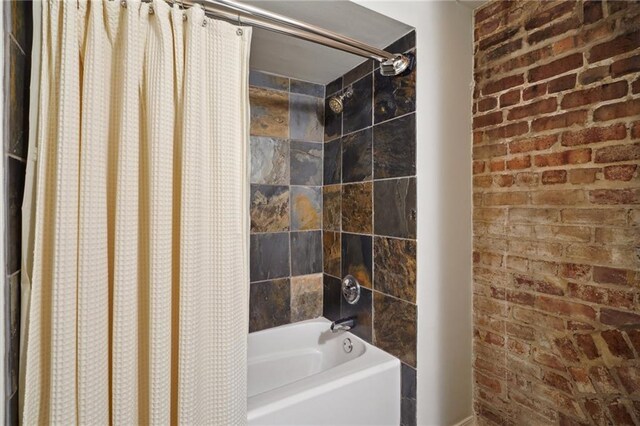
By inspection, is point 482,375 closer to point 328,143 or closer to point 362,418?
point 362,418

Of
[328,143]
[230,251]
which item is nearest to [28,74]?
[230,251]

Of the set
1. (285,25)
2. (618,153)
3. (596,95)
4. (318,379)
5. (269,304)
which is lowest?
(318,379)

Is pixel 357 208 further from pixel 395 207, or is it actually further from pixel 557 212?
pixel 557 212

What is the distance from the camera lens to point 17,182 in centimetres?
77

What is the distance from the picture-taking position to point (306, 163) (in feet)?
6.66

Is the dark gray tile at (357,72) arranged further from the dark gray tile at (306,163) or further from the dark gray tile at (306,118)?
the dark gray tile at (306,163)


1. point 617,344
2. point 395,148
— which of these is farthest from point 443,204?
point 617,344

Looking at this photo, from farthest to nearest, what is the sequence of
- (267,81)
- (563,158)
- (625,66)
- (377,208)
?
(267,81), (377,208), (563,158), (625,66)

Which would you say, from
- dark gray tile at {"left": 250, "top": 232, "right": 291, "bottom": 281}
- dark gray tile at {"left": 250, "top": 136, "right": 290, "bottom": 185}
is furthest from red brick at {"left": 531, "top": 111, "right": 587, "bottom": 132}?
dark gray tile at {"left": 250, "top": 232, "right": 291, "bottom": 281}

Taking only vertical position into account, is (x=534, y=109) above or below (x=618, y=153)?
above

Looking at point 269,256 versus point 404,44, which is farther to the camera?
point 269,256

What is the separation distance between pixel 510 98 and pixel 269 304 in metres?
1.72


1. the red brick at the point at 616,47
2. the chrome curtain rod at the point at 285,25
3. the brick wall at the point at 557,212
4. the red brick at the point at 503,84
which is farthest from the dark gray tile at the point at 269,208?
the red brick at the point at 616,47

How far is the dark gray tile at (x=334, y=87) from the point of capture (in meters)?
1.91
